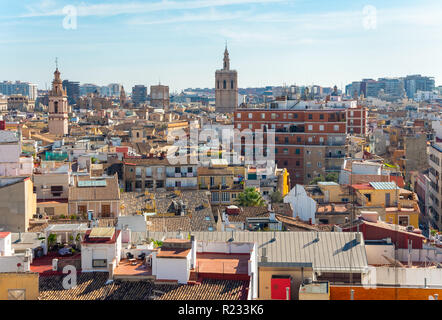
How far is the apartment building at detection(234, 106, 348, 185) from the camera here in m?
16.2

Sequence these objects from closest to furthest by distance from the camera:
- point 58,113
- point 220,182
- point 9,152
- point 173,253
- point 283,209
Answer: point 173,253 → point 9,152 → point 283,209 → point 220,182 → point 58,113

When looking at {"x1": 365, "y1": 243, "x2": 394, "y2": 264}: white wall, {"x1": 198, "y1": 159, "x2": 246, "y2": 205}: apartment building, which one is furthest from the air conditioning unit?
{"x1": 198, "y1": 159, "x2": 246, "y2": 205}: apartment building

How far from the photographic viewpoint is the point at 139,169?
1119 centimetres

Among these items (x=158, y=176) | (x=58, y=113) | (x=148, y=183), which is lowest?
(x=148, y=183)

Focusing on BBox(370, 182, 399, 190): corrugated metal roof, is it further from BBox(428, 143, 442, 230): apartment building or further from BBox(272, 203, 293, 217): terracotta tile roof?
BBox(428, 143, 442, 230): apartment building

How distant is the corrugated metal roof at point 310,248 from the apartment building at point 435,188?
20.6 feet

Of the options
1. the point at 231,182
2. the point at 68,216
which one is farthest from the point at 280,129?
the point at 68,216

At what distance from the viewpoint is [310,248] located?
5008 millimetres

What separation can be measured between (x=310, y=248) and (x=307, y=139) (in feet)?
39.0

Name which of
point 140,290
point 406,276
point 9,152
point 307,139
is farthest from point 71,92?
point 140,290

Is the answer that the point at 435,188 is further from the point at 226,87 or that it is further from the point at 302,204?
the point at 226,87

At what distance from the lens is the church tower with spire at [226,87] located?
3954cm

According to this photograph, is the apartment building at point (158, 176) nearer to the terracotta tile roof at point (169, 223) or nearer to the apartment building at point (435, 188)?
→ the terracotta tile roof at point (169, 223)
